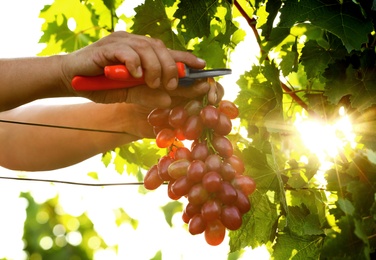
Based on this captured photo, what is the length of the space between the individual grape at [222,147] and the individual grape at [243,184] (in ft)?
0.21

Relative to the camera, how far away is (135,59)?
1.36 meters

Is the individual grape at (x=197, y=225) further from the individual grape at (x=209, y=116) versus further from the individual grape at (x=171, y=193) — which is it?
the individual grape at (x=209, y=116)

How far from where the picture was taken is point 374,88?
141cm

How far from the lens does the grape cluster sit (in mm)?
1427

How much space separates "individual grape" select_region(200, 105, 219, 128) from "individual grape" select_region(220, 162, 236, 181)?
0.34 ft

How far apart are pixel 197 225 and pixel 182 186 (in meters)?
0.10

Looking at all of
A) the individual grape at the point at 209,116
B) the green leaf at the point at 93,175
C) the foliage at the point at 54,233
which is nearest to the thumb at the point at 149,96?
the individual grape at the point at 209,116

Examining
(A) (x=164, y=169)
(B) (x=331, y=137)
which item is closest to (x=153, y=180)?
(A) (x=164, y=169)

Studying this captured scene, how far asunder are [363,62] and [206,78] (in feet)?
1.25

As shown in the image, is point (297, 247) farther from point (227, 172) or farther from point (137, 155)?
point (137, 155)

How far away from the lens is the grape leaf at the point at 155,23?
1.79 m

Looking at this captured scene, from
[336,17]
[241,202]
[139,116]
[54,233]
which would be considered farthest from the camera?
[54,233]

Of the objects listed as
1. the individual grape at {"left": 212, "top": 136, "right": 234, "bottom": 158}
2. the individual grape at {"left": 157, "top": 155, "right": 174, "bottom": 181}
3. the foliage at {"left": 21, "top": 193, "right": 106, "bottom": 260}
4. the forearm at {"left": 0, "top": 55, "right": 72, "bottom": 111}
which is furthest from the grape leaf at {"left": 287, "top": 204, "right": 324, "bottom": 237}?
the foliage at {"left": 21, "top": 193, "right": 106, "bottom": 260}

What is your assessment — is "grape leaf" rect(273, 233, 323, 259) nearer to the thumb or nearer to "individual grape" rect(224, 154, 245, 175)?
"individual grape" rect(224, 154, 245, 175)
